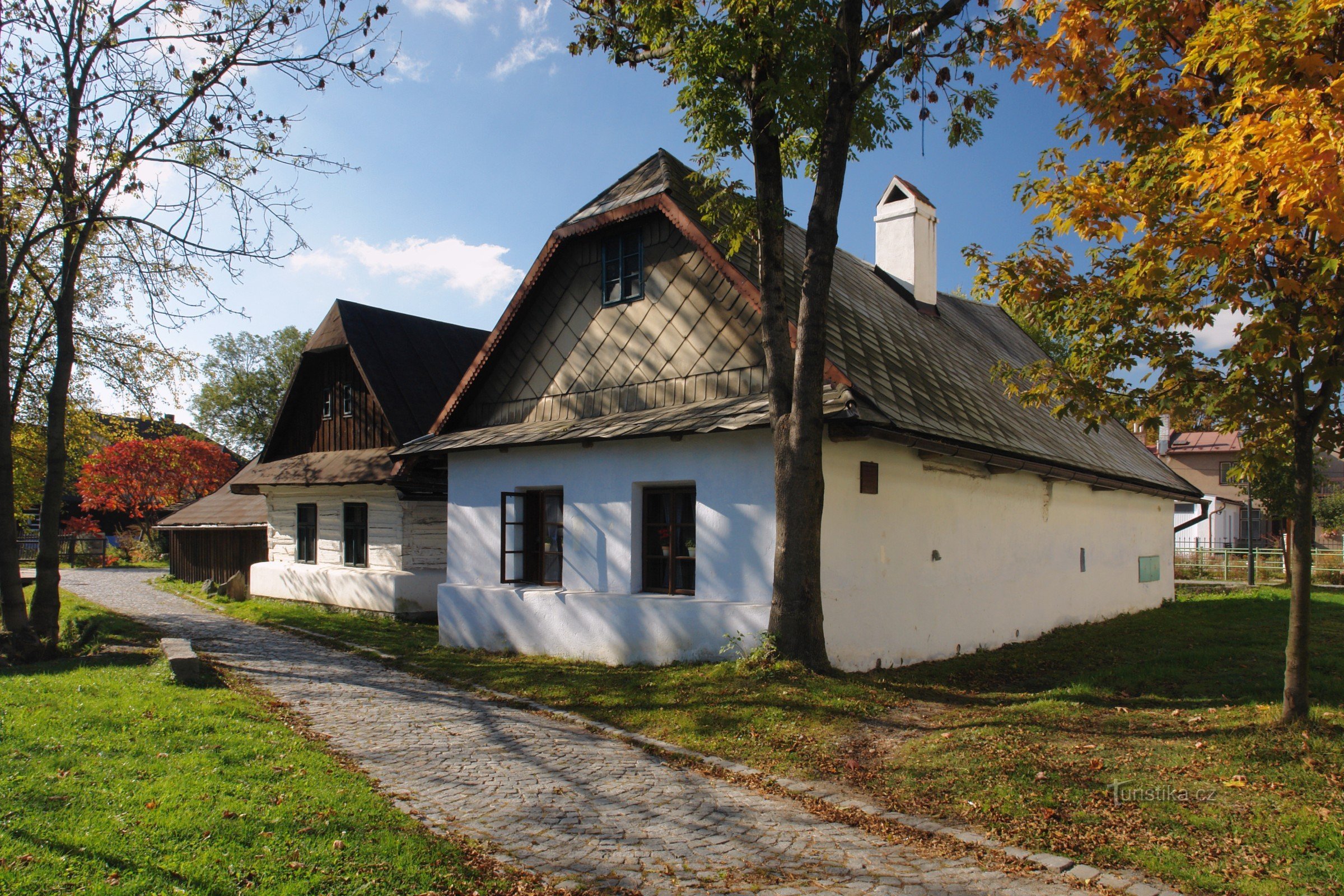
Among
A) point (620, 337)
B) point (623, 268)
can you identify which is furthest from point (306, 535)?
point (623, 268)

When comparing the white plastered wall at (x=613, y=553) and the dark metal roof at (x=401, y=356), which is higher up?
the dark metal roof at (x=401, y=356)

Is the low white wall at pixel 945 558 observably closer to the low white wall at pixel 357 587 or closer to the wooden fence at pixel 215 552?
the low white wall at pixel 357 587

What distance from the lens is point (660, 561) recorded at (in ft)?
34.6

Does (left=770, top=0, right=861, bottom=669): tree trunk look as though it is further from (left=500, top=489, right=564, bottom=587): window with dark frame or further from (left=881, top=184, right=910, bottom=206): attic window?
(left=881, top=184, right=910, bottom=206): attic window

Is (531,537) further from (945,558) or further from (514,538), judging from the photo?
(945,558)

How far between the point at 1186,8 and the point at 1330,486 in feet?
132

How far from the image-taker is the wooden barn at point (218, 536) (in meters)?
22.4

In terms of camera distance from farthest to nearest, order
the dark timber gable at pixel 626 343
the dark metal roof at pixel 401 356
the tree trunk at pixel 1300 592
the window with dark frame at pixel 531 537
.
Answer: the dark metal roof at pixel 401 356, the window with dark frame at pixel 531 537, the dark timber gable at pixel 626 343, the tree trunk at pixel 1300 592

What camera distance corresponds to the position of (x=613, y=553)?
422 inches

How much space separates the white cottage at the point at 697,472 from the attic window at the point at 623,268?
0.10ft

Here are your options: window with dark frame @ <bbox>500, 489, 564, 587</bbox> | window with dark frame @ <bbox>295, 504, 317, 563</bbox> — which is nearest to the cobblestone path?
window with dark frame @ <bbox>500, 489, 564, 587</bbox>

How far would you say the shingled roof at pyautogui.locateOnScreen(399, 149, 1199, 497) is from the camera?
32.9ft

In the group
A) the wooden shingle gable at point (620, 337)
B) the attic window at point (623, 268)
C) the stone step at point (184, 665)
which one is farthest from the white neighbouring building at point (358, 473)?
the stone step at point (184, 665)

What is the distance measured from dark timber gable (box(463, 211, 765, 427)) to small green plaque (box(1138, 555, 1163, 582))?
12104 mm
